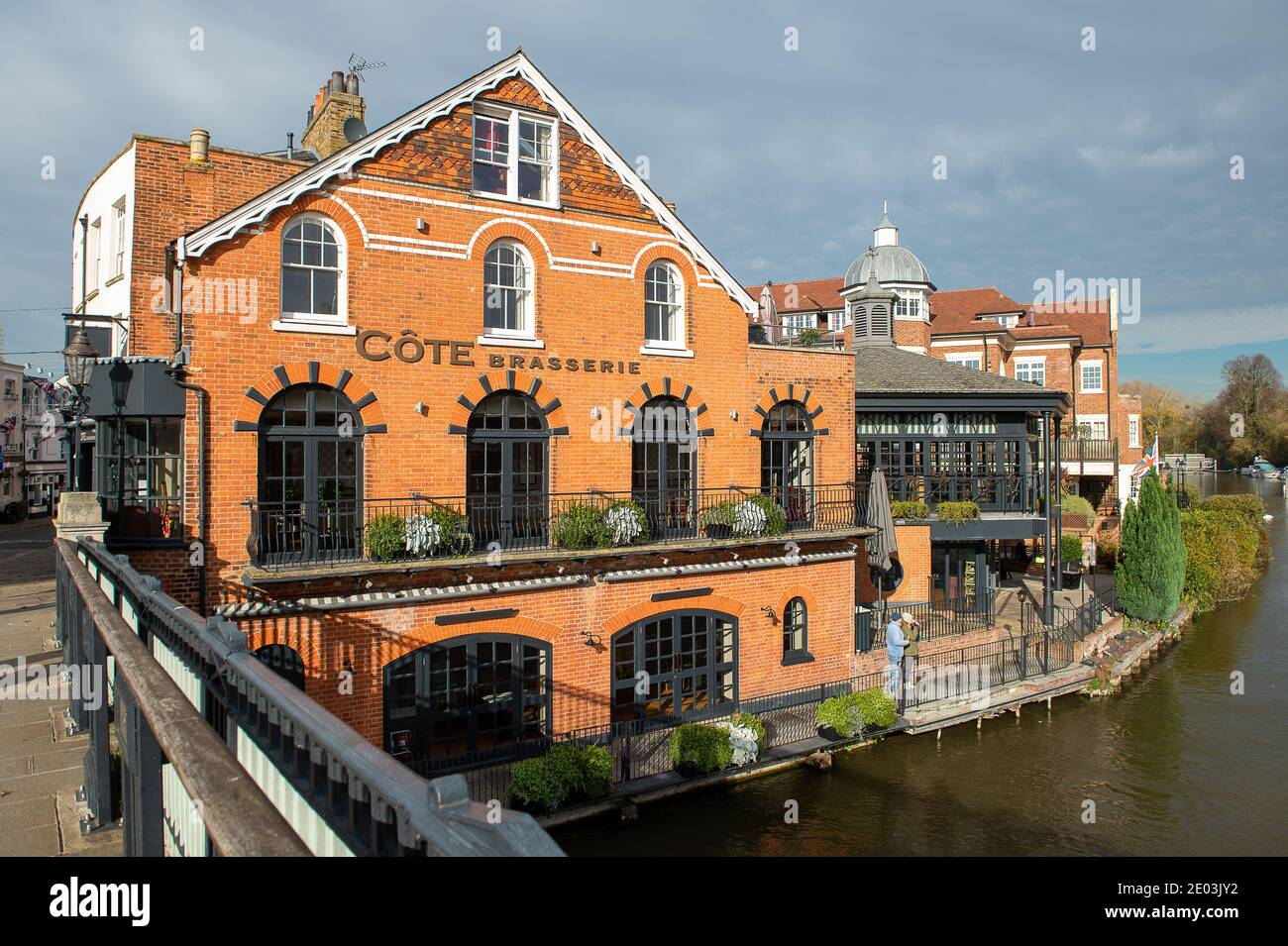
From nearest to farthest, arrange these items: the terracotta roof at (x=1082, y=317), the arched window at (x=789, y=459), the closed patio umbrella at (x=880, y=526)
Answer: the closed patio umbrella at (x=880, y=526), the arched window at (x=789, y=459), the terracotta roof at (x=1082, y=317)

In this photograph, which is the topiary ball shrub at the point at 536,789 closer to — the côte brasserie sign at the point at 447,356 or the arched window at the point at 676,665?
the arched window at the point at 676,665

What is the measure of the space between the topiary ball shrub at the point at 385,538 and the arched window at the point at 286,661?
1.99 m

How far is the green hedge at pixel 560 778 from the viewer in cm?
1329

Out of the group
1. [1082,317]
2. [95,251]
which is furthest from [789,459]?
[1082,317]

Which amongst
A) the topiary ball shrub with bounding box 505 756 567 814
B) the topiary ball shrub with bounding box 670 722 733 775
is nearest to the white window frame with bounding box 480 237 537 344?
the topiary ball shrub with bounding box 505 756 567 814

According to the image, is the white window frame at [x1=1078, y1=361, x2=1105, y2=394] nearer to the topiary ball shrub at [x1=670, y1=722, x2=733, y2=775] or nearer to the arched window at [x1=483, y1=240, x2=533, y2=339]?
the topiary ball shrub at [x1=670, y1=722, x2=733, y2=775]

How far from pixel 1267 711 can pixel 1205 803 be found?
23.0ft

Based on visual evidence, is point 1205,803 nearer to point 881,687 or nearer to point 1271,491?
point 881,687

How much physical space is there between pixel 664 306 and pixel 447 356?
5447 mm

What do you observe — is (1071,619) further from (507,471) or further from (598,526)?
(507,471)

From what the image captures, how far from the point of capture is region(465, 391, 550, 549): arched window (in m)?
16.0

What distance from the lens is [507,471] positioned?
1638cm

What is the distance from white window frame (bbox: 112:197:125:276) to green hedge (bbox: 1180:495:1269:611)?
35.6 m

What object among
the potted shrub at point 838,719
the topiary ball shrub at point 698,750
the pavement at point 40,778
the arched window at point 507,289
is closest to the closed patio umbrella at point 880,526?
the potted shrub at point 838,719
